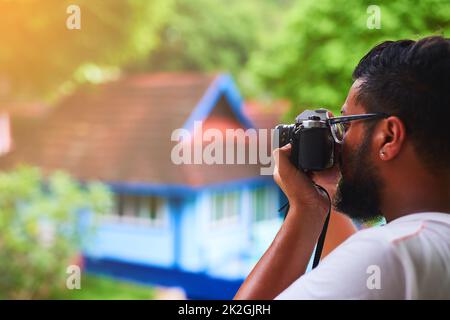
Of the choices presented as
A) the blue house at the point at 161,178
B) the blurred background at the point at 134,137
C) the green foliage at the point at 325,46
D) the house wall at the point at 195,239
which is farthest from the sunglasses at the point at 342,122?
the house wall at the point at 195,239

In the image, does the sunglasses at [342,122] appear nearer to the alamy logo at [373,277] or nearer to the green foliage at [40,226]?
the alamy logo at [373,277]

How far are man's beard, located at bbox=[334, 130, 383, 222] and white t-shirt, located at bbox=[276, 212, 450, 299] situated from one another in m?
0.09

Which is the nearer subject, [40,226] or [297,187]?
[297,187]

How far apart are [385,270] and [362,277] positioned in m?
0.02

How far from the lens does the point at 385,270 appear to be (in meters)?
0.52

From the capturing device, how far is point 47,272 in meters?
3.29

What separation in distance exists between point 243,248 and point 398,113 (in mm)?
3053

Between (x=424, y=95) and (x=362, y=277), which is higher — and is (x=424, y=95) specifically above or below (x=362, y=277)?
above

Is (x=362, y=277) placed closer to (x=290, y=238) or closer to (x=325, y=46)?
(x=290, y=238)

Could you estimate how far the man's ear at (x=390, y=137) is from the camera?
592 mm

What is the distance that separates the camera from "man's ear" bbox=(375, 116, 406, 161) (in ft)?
1.94

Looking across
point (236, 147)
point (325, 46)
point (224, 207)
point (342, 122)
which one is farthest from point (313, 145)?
point (224, 207)

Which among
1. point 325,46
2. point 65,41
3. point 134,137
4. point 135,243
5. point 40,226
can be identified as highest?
point 65,41
